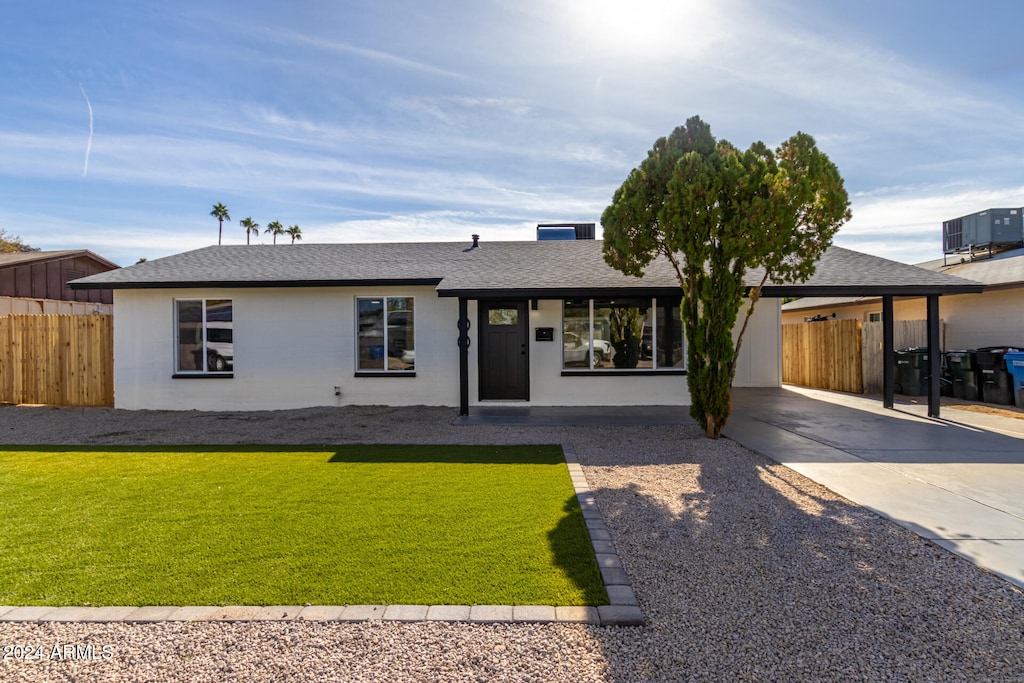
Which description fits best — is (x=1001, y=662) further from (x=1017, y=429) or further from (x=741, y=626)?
(x=1017, y=429)

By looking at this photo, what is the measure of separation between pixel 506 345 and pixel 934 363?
8.02m

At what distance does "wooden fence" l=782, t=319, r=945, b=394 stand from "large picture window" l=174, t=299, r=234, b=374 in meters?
14.9

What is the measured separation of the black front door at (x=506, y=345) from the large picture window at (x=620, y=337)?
35.0 inches

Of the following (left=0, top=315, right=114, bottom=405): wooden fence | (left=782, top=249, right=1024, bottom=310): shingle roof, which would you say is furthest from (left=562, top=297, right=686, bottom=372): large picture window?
(left=0, top=315, right=114, bottom=405): wooden fence

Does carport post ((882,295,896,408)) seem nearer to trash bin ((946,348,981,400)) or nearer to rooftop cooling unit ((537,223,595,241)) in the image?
trash bin ((946,348,981,400))

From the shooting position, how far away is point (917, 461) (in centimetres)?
640

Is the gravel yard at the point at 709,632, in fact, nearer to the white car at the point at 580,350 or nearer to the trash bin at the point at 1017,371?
the white car at the point at 580,350

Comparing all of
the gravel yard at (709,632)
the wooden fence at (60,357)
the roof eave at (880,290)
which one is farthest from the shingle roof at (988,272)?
the wooden fence at (60,357)

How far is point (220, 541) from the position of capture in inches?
157

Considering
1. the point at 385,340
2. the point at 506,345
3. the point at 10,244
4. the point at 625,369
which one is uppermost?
the point at 10,244

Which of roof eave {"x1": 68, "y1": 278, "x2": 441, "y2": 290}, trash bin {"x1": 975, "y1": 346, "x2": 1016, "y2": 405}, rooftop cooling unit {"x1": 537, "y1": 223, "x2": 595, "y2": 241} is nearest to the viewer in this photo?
roof eave {"x1": 68, "y1": 278, "x2": 441, "y2": 290}

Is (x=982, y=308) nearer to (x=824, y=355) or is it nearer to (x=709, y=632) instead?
(x=824, y=355)

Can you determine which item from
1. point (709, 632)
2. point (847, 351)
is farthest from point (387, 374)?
→ point (847, 351)

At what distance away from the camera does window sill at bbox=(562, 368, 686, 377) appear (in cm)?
1098
